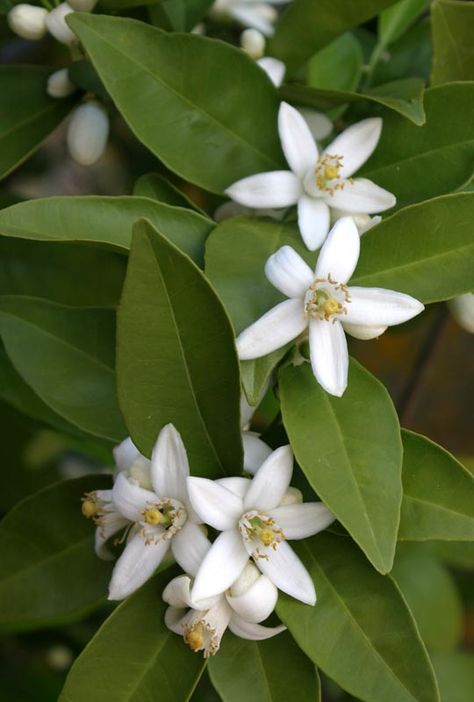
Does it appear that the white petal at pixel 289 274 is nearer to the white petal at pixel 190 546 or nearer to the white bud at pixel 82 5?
the white petal at pixel 190 546

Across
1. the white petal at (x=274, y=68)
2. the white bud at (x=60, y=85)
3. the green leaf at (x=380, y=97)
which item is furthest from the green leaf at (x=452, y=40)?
the white bud at (x=60, y=85)

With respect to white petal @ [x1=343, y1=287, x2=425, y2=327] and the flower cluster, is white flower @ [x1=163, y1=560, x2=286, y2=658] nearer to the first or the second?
the flower cluster

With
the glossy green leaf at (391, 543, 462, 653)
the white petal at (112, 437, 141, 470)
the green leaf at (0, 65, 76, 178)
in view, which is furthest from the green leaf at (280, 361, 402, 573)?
the glossy green leaf at (391, 543, 462, 653)

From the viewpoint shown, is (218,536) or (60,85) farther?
(60,85)

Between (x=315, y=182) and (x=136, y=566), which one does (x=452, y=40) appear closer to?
(x=315, y=182)

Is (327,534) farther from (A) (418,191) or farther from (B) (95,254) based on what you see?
(B) (95,254)

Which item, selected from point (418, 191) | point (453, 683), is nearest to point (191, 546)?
point (418, 191)

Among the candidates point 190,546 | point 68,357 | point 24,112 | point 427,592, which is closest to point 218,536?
point 190,546
